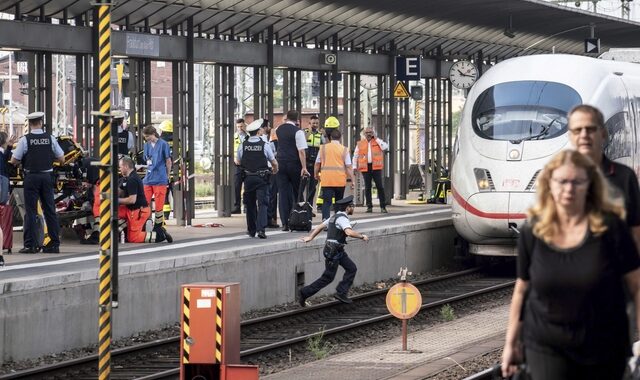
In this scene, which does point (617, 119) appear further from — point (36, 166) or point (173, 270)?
point (36, 166)

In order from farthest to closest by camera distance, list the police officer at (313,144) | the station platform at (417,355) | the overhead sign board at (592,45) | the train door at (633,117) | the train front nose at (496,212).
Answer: the overhead sign board at (592,45) < the police officer at (313,144) < the train door at (633,117) < the train front nose at (496,212) < the station platform at (417,355)

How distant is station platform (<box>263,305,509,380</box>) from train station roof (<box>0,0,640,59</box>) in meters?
7.95

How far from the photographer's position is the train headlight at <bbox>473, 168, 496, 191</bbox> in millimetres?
22906

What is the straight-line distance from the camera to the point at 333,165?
82.0 ft

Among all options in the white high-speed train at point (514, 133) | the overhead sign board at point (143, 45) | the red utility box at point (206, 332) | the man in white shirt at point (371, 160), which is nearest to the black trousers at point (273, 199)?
the overhead sign board at point (143, 45)

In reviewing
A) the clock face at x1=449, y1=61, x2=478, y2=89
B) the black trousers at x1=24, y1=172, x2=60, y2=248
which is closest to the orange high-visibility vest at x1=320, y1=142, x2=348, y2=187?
the black trousers at x1=24, y1=172, x2=60, y2=248

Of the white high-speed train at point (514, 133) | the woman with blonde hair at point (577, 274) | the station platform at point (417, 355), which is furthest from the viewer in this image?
the white high-speed train at point (514, 133)

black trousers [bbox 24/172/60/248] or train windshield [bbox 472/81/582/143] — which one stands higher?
train windshield [bbox 472/81/582/143]

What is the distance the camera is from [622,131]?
23906 millimetres

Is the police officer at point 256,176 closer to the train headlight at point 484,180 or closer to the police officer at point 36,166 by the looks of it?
the train headlight at point 484,180

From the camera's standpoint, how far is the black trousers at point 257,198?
22.6 meters

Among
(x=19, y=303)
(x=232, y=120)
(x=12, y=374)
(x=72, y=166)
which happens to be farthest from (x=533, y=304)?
(x=232, y=120)

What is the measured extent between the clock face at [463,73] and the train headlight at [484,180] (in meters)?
12.9

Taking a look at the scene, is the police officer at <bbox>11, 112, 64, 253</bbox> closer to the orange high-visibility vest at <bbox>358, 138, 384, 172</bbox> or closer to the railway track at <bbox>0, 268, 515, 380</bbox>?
the railway track at <bbox>0, 268, 515, 380</bbox>
